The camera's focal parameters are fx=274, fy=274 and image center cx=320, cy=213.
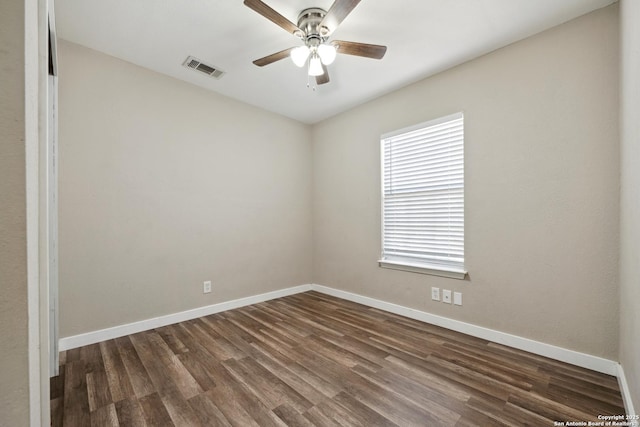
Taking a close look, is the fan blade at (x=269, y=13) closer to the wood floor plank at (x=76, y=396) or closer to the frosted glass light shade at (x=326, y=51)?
the frosted glass light shade at (x=326, y=51)

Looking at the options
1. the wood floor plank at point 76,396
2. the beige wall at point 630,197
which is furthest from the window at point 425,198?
the wood floor plank at point 76,396

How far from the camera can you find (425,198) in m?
3.07

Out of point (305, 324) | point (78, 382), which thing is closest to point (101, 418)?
point (78, 382)

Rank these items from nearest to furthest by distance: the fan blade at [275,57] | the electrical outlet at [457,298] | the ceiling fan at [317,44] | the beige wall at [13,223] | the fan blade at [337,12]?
the beige wall at [13,223]
the fan blade at [337,12]
the ceiling fan at [317,44]
the fan blade at [275,57]
the electrical outlet at [457,298]

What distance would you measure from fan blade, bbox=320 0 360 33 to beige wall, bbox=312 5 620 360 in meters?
1.58

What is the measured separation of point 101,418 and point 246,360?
928 mm

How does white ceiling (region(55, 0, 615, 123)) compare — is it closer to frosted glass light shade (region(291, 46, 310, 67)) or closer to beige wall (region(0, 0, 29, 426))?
frosted glass light shade (region(291, 46, 310, 67))

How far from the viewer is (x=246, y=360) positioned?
2.23 metres

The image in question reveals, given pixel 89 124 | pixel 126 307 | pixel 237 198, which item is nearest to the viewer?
pixel 89 124

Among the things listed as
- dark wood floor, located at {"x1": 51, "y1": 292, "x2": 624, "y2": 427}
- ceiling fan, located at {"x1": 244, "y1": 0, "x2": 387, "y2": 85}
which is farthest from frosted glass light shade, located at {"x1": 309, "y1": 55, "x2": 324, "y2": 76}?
dark wood floor, located at {"x1": 51, "y1": 292, "x2": 624, "y2": 427}

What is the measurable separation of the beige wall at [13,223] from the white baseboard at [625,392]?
2487 millimetres

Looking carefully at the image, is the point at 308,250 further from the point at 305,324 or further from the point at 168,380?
the point at 168,380

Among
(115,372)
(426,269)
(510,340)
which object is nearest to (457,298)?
(426,269)

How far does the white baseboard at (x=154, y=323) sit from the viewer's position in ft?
7.99
